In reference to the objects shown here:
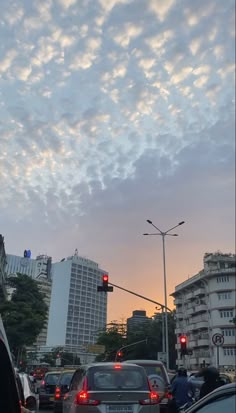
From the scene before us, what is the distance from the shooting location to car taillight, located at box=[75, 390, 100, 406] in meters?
8.07

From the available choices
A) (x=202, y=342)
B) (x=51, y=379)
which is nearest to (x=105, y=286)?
(x=51, y=379)

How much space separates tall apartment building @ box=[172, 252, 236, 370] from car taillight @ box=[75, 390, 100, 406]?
64502 mm

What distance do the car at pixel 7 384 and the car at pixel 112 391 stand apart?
16.5ft

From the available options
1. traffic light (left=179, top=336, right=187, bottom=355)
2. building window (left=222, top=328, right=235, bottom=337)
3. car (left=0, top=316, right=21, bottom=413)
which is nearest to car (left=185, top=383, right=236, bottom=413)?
car (left=0, top=316, right=21, bottom=413)

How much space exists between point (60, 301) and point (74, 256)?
13916 mm

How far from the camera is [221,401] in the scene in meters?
3.11

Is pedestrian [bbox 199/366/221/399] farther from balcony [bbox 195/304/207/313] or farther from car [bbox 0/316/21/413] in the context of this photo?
balcony [bbox 195/304/207/313]

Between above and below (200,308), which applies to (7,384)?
below

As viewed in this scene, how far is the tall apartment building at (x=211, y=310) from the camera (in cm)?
7088

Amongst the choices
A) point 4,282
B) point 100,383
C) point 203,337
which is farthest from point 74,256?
point 100,383

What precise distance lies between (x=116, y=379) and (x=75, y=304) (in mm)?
111807

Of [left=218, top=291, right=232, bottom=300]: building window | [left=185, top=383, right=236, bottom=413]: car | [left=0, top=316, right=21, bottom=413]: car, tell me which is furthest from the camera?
[left=218, top=291, right=232, bottom=300]: building window

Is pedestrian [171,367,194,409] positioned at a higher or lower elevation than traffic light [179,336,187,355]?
lower

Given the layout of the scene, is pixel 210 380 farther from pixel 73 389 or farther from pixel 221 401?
pixel 221 401
